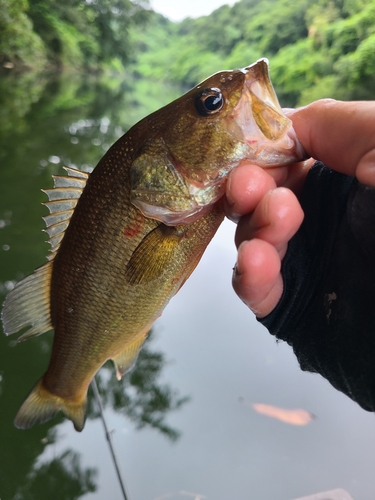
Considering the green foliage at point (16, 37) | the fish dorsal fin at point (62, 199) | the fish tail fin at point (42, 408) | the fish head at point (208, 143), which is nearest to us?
the fish head at point (208, 143)

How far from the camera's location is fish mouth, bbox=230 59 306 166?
1.07 meters

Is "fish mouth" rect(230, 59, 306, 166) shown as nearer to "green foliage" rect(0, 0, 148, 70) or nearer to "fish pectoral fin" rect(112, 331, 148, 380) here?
"fish pectoral fin" rect(112, 331, 148, 380)

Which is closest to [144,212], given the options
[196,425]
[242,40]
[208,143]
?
[208,143]

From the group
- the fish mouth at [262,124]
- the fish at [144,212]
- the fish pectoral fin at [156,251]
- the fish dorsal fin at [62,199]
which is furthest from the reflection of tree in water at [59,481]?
the fish mouth at [262,124]

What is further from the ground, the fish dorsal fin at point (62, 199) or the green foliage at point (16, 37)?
the green foliage at point (16, 37)

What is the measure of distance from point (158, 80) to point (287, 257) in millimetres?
69129

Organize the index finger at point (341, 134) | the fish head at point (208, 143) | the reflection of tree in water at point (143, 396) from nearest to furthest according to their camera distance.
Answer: the index finger at point (341, 134) < the fish head at point (208, 143) < the reflection of tree in water at point (143, 396)

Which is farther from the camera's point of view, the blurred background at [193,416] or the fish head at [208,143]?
the blurred background at [193,416]

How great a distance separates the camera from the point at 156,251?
4.02 ft

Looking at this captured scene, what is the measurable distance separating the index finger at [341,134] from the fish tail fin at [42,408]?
1.46 metres

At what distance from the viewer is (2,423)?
251 cm

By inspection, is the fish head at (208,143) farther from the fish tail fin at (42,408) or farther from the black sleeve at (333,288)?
the fish tail fin at (42,408)

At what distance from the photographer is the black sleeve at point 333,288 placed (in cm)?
119

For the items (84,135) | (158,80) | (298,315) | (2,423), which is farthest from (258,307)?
(158,80)
